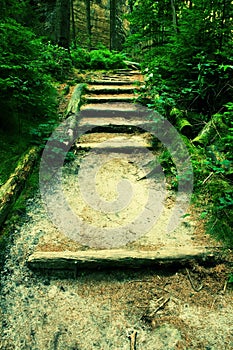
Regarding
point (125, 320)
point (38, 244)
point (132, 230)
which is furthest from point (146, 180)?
point (125, 320)

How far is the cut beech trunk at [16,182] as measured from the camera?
3.12m

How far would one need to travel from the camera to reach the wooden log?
2.70m

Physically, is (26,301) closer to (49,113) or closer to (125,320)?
(125,320)

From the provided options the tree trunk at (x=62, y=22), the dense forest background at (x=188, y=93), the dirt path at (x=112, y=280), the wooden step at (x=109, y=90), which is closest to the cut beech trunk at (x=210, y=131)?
the dense forest background at (x=188, y=93)

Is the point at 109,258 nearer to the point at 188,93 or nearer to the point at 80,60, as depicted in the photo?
the point at 188,93

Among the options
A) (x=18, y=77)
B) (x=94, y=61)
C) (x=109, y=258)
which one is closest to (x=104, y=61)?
(x=94, y=61)

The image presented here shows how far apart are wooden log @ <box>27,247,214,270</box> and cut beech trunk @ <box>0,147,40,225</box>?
0.77 meters

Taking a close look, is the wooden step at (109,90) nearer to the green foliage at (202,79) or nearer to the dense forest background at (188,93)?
the dense forest background at (188,93)

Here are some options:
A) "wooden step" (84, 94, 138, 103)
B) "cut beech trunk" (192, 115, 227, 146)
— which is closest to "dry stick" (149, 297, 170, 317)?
"cut beech trunk" (192, 115, 227, 146)

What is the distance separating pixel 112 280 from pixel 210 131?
3.22m

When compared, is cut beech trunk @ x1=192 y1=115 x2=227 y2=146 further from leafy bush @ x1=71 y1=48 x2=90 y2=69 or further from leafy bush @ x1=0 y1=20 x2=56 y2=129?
leafy bush @ x1=71 y1=48 x2=90 y2=69

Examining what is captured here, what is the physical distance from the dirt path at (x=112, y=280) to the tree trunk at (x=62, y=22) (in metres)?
6.99

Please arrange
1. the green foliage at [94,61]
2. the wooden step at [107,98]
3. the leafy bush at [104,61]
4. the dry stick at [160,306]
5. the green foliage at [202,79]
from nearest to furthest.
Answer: the dry stick at [160,306] < the green foliage at [202,79] < the wooden step at [107,98] < the green foliage at [94,61] < the leafy bush at [104,61]

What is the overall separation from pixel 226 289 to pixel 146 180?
2.18m
